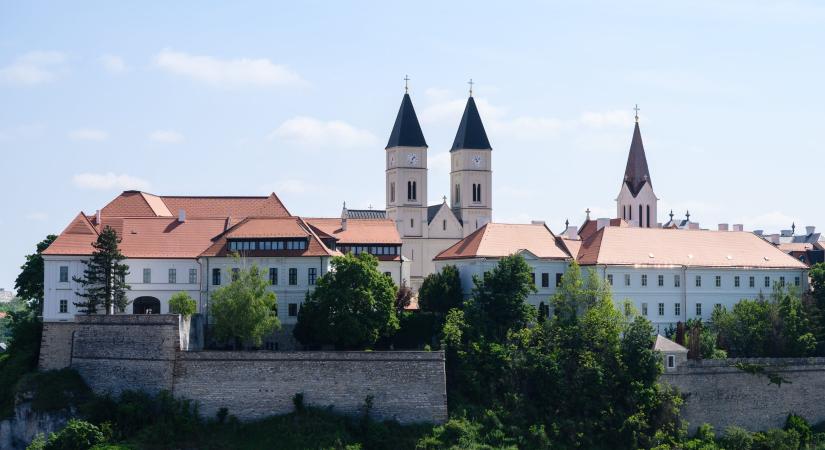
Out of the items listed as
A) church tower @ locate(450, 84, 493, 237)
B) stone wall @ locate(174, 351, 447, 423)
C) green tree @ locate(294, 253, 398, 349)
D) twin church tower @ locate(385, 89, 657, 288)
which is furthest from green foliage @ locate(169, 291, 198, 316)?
church tower @ locate(450, 84, 493, 237)

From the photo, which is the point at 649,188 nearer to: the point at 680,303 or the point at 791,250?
the point at 791,250

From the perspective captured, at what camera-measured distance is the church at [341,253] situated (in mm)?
66125

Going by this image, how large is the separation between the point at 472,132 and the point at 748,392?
3864 cm

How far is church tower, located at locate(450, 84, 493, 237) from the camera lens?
98.8m

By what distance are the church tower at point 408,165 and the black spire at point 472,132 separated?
321 centimetres

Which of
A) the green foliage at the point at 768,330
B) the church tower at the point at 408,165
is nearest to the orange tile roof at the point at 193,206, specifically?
the church tower at the point at 408,165

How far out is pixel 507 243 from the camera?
7188cm

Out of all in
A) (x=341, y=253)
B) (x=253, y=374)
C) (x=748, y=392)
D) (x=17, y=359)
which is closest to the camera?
(x=253, y=374)

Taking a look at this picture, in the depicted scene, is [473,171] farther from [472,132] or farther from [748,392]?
[748,392]

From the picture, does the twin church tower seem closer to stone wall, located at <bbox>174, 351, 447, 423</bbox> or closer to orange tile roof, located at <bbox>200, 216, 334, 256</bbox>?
orange tile roof, located at <bbox>200, 216, 334, 256</bbox>

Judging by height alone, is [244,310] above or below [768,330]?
above

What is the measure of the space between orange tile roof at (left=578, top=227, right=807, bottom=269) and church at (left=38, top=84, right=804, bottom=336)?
96 mm

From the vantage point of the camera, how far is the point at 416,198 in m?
97.7

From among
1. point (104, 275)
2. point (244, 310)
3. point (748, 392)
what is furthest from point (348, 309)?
point (748, 392)
